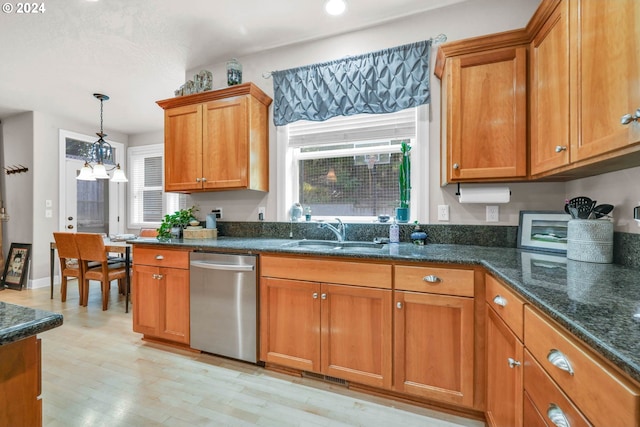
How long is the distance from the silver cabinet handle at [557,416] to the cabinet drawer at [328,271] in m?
0.90

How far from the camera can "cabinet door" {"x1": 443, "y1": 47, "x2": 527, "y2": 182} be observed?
5.71 ft

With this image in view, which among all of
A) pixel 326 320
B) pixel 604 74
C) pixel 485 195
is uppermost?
pixel 604 74

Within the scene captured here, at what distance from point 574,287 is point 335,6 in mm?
2178

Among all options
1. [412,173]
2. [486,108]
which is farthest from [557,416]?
[412,173]

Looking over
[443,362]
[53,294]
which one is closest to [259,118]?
[443,362]

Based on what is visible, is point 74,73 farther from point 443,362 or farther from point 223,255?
point 443,362

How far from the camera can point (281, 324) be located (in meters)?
1.96

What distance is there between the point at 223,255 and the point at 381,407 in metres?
1.42

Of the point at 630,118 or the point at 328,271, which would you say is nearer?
the point at 630,118

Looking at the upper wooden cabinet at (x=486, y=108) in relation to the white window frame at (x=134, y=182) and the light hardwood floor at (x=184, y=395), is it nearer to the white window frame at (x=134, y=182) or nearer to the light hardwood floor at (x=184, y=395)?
the light hardwood floor at (x=184, y=395)

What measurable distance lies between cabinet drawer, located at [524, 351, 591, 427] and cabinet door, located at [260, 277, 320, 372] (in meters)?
1.13

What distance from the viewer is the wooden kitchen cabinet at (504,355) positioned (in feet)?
3.65

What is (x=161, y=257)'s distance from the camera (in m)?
2.35

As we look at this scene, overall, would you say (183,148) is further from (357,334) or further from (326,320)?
(357,334)
